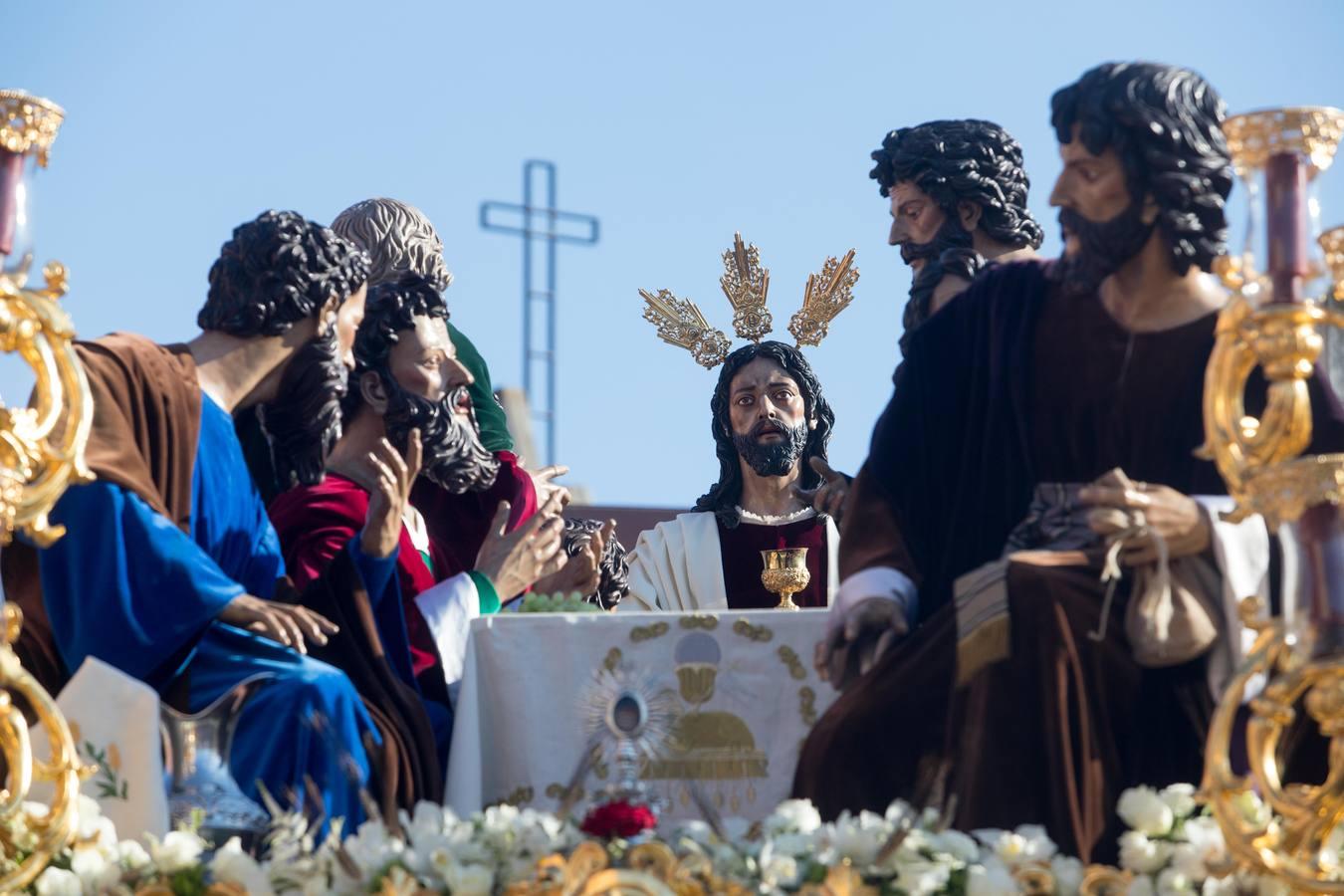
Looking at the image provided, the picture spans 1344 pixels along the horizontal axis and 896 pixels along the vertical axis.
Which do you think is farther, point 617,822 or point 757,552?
point 757,552

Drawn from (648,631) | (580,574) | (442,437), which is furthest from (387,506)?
(580,574)

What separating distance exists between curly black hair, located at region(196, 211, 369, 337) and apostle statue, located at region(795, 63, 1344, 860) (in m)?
1.92

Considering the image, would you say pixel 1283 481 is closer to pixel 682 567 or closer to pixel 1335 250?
pixel 1335 250

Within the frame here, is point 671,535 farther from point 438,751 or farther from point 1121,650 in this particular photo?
point 1121,650

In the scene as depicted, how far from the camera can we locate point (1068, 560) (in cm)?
717

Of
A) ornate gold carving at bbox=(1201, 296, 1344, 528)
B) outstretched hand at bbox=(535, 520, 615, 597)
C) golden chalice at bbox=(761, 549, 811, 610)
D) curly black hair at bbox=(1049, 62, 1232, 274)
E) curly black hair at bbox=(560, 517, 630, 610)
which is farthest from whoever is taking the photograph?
curly black hair at bbox=(560, 517, 630, 610)

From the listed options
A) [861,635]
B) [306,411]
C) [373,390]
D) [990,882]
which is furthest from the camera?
[373,390]

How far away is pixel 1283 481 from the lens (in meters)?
6.50

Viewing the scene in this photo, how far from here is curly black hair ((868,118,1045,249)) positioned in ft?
30.3

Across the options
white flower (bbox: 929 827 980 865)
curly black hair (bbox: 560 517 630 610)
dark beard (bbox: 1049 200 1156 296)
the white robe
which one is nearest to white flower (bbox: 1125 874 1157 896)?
white flower (bbox: 929 827 980 865)

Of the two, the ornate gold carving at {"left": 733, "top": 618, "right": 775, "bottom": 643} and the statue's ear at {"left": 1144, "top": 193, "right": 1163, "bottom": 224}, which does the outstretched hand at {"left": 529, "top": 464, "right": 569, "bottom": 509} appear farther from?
the statue's ear at {"left": 1144, "top": 193, "right": 1163, "bottom": 224}

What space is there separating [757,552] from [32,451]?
14.0ft

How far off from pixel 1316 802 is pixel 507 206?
2264 cm

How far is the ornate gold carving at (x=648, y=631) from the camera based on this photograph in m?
8.05
